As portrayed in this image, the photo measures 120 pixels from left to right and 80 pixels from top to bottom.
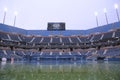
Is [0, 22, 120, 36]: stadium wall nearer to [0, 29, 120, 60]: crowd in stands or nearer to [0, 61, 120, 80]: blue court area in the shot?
[0, 29, 120, 60]: crowd in stands

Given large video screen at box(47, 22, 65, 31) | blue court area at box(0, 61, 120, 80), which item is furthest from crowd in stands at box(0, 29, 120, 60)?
blue court area at box(0, 61, 120, 80)

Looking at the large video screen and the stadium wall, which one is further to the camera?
the large video screen

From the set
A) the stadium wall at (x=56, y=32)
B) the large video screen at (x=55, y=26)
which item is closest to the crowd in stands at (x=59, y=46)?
the stadium wall at (x=56, y=32)

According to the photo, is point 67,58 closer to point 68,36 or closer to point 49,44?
point 49,44

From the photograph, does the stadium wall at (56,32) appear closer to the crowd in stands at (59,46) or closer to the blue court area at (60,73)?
the crowd in stands at (59,46)

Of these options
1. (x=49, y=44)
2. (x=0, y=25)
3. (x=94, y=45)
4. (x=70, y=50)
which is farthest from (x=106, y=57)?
(x=0, y=25)

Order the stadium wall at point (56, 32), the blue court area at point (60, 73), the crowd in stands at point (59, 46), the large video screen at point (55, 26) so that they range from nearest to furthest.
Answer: the blue court area at point (60, 73) → the crowd in stands at point (59, 46) → the stadium wall at point (56, 32) → the large video screen at point (55, 26)

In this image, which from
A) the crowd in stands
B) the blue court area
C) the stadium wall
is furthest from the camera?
the stadium wall

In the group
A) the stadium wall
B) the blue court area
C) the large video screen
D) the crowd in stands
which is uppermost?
the large video screen

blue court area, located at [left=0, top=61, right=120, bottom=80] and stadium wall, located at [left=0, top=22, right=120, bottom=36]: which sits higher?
stadium wall, located at [left=0, top=22, right=120, bottom=36]

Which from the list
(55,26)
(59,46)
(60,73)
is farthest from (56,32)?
(60,73)

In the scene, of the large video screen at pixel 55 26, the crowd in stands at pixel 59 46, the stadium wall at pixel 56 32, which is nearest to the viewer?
the crowd in stands at pixel 59 46

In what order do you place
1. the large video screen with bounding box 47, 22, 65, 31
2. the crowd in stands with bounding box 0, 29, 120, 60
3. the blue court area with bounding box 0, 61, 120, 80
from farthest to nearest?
the large video screen with bounding box 47, 22, 65, 31
the crowd in stands with bounding box 0, 29, 120, 60
the blue court area with bounding box 0, 61, 120, 80

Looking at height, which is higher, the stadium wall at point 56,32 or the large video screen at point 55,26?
the large video screen at point 55,26
